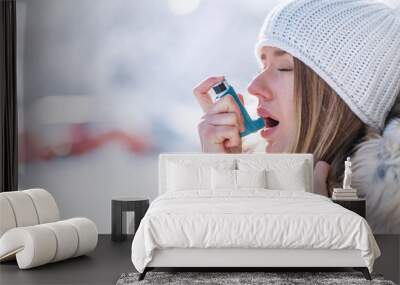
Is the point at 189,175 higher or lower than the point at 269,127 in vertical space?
lower

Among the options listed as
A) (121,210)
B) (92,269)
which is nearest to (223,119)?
(121,210)

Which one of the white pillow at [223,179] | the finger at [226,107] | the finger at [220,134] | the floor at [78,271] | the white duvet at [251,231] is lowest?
the floor at [78,271]

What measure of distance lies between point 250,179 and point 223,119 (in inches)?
40.0

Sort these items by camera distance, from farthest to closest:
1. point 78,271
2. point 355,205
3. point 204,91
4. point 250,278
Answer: point 204,91 → point 355,205 → point 78,271 → point 250,278

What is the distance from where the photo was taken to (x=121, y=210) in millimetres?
6344

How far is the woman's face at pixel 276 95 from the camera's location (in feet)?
22.4

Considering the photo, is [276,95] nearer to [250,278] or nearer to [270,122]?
[270,122]

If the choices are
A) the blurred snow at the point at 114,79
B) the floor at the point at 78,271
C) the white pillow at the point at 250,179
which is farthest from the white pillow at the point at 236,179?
the floor at the point at 78,271

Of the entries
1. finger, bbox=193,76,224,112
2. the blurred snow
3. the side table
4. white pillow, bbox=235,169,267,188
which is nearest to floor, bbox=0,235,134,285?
the side table

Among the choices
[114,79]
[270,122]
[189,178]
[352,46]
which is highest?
[352,46]

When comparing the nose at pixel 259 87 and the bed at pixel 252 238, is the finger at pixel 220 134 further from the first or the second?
the bed at pixel 252 238

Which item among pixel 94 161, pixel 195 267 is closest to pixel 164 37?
pixel 94 161

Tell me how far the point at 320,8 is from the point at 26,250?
156 inches

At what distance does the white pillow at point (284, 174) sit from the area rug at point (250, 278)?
1.51 meters
